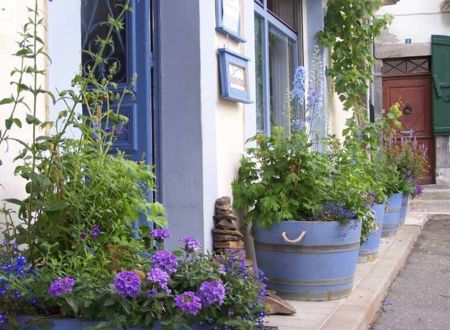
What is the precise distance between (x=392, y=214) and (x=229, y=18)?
354 cm

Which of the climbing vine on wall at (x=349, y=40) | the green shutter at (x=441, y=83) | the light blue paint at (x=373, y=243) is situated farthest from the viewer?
the green shutter at (x=441, y=83)

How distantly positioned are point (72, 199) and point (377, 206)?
12.2 ft

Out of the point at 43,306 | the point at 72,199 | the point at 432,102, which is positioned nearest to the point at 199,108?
Answer: the point at 72,199

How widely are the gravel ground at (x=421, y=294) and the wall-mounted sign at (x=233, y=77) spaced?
169cm

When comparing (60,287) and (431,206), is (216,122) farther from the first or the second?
(431,206)

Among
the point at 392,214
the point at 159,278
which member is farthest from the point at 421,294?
the point at 159,278

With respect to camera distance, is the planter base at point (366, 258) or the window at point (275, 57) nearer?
the planter base at point (366, 258)

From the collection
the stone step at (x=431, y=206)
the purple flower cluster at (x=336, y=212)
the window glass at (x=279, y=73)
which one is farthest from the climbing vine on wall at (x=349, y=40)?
the purple flower cluster at (x=336, y=212)

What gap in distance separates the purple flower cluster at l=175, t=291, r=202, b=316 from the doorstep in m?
0.47

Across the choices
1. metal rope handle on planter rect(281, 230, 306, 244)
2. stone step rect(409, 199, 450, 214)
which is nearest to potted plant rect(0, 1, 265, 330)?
metal rope handle on planter rect(281, 230, 306, 244)

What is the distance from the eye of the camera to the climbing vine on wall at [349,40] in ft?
24.9

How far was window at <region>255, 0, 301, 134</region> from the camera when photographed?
5.86 meters

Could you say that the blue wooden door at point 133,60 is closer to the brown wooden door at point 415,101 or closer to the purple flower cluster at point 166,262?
the purple flower cluster at point 166,262

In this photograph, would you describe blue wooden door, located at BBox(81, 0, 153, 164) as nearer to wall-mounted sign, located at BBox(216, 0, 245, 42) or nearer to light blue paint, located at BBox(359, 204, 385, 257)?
wall-mounted sign, located at BBox(216, 0, 245, 42)
